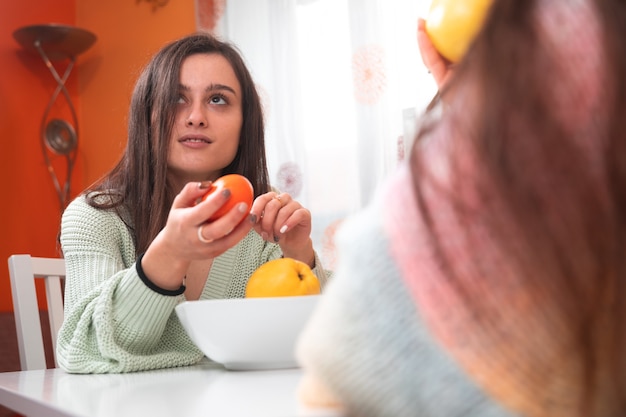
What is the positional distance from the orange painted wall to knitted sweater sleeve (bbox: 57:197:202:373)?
1961mm

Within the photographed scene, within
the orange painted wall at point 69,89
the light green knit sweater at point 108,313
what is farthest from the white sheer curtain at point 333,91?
the light green knit sweater at point 108,313

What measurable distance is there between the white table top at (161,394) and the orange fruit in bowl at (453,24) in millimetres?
329

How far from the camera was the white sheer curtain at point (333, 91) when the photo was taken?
2.45 meters

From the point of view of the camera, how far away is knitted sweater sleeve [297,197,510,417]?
0.33 metres

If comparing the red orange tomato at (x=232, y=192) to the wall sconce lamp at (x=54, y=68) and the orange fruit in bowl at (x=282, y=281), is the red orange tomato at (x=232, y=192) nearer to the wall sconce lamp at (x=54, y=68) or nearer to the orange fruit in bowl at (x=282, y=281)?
the orange fruit in bowl at (x=282, y=281)

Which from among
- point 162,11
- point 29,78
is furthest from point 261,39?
point 29,78

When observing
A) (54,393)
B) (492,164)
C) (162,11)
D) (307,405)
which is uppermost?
(162,11)

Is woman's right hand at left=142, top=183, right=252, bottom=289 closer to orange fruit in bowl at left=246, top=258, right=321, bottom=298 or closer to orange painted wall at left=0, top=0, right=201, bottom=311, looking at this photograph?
orange fruit in bowl at left=246, top=258, right=321, bottom=298

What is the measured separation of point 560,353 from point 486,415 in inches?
1.8

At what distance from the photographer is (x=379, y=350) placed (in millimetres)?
340

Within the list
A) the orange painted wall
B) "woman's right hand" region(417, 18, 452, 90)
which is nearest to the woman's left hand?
"woman's right hand" region(417, 18, 452, 90)

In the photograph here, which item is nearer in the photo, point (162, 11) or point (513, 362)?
point (513, 362)

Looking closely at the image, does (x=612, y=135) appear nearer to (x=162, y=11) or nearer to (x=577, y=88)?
(x=577, y=88)

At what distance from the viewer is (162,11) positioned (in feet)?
10.4
